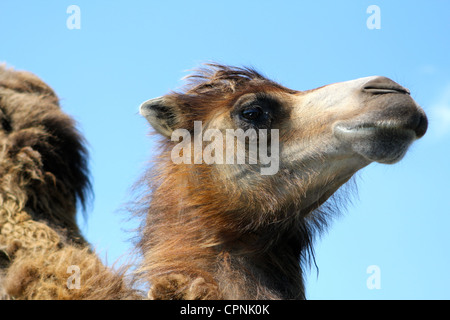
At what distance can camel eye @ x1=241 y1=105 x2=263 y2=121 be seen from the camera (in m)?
5.83

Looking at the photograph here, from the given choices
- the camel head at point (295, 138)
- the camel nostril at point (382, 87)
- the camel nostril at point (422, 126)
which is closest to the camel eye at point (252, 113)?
the camel head at point (295, 138)

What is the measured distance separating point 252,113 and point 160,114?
3.56ft

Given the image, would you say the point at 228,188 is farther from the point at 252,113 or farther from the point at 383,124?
the point at 383,124

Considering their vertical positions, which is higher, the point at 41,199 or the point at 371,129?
the point at 371,129

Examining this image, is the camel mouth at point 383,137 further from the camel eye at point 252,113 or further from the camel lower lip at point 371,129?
the camel eye at point 252,113

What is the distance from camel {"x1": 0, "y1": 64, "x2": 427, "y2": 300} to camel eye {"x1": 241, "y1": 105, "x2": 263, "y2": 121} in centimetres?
1

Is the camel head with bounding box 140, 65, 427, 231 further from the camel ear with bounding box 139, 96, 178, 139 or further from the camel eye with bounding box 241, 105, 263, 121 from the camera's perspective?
the camel ear with bounding box 139, 96, 178, 139

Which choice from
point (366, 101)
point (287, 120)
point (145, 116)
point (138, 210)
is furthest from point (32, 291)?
point (366, 101)

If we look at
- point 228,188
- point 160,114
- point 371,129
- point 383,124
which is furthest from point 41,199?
point 383,124

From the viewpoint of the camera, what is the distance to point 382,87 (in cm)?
546

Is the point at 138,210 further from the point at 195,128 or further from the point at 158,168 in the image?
the point at 195,128

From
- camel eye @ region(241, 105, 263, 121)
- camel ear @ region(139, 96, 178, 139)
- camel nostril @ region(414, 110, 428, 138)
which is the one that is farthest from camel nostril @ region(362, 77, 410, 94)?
camel ear @ region(139, 96, 178, 139)

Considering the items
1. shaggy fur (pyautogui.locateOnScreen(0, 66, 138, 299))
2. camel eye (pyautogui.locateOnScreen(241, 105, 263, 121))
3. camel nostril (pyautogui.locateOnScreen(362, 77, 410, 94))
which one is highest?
camel nostril (pyautogui.locateOnScreen(362, 77, 410, 94))
